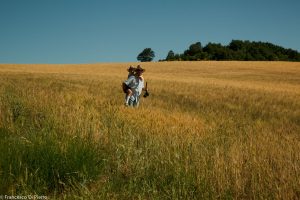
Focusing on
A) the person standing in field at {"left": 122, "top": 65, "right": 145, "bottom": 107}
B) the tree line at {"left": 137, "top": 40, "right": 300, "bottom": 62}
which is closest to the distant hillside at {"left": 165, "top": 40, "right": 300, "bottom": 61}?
the tree line at {"left": 137, "top": 40, "right": 300, "bottom": 62}

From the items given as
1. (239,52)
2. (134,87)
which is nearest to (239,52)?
(239,52)

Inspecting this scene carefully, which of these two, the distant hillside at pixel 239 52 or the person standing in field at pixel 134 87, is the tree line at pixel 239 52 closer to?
the distant hillside at pixel 239 52

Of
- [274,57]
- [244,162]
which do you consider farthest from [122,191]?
[274,57]

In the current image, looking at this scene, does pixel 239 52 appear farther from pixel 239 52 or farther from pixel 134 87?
pixel 134 87

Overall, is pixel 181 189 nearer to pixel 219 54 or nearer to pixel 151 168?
pixel 151 168

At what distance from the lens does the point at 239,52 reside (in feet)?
359

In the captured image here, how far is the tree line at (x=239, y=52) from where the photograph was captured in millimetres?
108188

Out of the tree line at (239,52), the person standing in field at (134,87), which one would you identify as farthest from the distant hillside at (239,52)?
the person standing in field at (134,87)

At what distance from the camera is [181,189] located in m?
3.92

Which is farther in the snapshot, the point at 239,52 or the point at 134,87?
the point at 239,52

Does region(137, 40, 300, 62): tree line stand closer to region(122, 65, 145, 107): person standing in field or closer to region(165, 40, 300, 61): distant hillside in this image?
region(165, 40, 300, 61): distant hillside

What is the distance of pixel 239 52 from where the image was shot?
10944 cm

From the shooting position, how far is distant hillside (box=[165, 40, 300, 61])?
355 ft

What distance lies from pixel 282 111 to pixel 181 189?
11.2 metres
